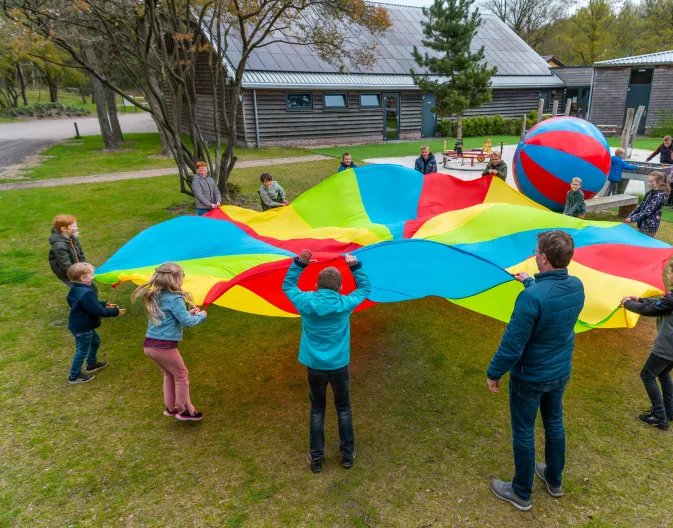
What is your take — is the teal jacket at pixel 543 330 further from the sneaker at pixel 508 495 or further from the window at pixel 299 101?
the window at pixel 299 101

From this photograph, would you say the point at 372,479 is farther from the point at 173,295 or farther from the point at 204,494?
the point at 173,295

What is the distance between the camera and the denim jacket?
3.25 meters

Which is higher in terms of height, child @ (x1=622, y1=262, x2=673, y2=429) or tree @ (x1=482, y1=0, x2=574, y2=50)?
tree @ (x1=482, y1=0, x2=574, y2=50)

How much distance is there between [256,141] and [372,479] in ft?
57.7

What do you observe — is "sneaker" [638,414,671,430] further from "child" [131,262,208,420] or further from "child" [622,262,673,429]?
"child" [131,262,208,420]

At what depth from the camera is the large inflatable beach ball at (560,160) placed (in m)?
6.85

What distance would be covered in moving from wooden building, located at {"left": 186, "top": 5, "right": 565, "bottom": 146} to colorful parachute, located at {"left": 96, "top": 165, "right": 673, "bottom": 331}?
13465 millimetres

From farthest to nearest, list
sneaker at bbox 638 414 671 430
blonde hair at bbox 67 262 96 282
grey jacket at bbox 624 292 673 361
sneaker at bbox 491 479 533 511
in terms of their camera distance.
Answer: blonde hair at bbox 67 262 96 282 → sneaker at bbox 638 414 671 430 → grey jacket at bbox 624 292 673 361 → sneaker at bbox 491 479 533 511

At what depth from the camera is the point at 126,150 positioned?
62.8 ft

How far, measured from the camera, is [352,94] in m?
20.1

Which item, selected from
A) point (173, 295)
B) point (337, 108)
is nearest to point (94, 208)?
point (173, 295)

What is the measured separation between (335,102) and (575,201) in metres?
15.5

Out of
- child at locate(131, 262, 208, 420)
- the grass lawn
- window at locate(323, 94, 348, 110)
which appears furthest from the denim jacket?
window at locate(323, 94, 348, 110)

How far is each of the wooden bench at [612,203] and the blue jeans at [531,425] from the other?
641 centimetres
